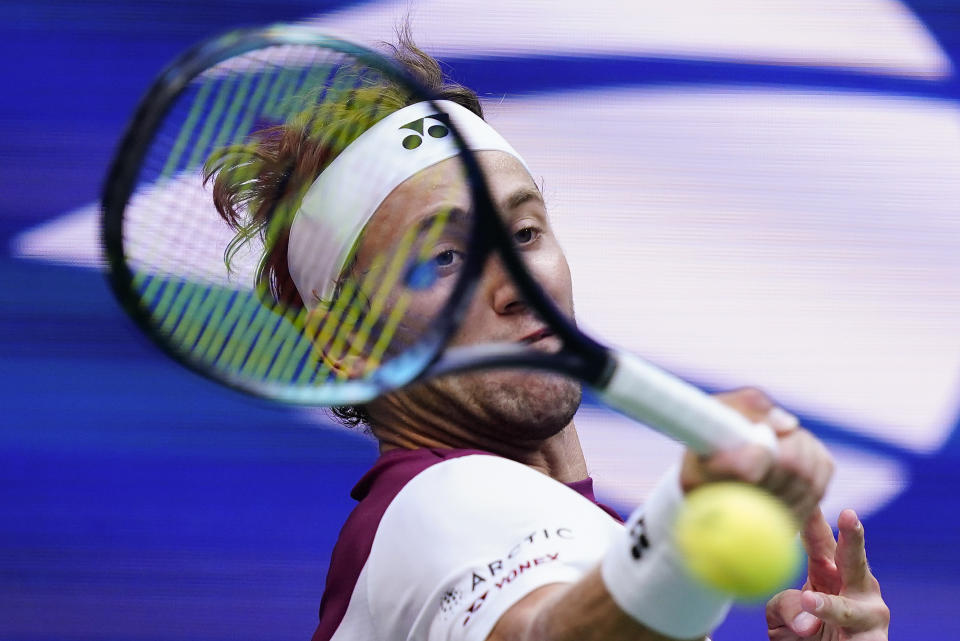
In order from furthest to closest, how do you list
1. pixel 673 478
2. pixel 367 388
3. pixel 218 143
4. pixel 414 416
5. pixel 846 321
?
pixel 846 321
pixel 414 416
pixel 218 143
pixel 367 388
pixel 673 478

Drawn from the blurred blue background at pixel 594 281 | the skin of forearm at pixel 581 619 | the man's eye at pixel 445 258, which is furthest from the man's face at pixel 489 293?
the blurred blue background at pixel 594 281

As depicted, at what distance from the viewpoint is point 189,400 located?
1.66 m

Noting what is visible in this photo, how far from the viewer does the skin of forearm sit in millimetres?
744

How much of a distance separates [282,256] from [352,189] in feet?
0.48

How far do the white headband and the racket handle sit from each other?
41 centimetres

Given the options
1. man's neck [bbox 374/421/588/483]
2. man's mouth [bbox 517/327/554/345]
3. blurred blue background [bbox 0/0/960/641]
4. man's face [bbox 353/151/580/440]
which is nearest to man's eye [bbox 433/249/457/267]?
man's face [bbox 353/151/580/440]

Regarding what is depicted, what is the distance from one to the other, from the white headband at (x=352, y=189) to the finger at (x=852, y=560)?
51 centimetres

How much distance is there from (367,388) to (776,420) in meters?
0.27

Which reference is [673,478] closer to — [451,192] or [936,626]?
[451,192]

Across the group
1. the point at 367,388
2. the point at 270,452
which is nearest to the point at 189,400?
the point at 270,452

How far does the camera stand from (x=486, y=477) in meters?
0.96

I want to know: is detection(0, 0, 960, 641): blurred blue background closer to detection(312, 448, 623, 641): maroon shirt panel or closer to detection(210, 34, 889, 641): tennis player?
detection(210, 34, 889, 641): tennis player

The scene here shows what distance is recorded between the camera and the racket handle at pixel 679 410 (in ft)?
2.27

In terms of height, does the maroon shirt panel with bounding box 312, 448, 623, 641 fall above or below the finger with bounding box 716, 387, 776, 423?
below
